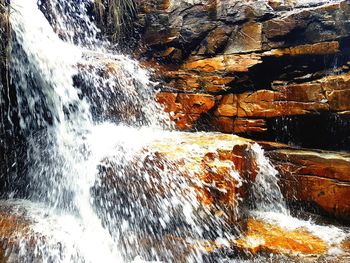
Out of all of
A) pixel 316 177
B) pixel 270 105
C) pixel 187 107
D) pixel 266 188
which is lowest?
pixel 266 188

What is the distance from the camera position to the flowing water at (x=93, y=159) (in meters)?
3.38

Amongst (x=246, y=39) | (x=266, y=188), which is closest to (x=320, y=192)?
(x=266, y=188)


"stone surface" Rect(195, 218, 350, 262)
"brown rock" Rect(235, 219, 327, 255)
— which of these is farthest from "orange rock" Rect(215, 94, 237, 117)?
"stone surface" Rect(195, 218, 350, 262)

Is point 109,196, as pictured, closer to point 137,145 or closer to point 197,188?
point 137,145

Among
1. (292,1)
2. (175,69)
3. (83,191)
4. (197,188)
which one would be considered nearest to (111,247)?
(83,191)

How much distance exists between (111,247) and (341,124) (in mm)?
3715

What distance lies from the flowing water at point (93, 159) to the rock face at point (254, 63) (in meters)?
0.58

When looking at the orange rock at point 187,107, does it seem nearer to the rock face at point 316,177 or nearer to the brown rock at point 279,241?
the rock face at point 316,177

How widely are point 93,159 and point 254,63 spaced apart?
3.10m

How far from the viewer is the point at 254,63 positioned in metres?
5.21

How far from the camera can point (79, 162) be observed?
4.03 m

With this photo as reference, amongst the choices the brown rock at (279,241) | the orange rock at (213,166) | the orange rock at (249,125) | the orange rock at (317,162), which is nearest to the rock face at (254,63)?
the orange rock at (249,125)

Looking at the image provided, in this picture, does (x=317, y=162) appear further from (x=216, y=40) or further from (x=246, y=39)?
(x=216, y=40)

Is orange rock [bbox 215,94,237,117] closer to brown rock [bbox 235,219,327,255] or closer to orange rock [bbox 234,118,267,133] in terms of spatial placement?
orange rock [bbox 234,118,267,133]
